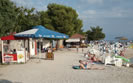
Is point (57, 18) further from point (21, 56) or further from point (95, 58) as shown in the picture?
point (21, 56)

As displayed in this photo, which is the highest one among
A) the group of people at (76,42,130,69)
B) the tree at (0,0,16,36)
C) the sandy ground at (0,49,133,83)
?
the tree at (0,0,16,36)

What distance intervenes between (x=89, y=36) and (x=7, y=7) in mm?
60043

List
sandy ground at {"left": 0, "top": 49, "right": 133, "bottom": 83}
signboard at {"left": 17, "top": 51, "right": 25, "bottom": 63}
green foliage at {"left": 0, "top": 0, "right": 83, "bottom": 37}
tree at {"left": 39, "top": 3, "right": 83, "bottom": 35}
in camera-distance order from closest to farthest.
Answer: sandy ground at {"left": 0, "top": 49, "right": 133, "bottom": 83} < signboard at {"left": 17, "top": 51, "right": 25, "bottom": 63} < green foliage at {"left": 0, "top": 0, "right": 83, "bottom": 37} < tree at {"left": 39, "top": 3, "right": 83, "bottom": 35}

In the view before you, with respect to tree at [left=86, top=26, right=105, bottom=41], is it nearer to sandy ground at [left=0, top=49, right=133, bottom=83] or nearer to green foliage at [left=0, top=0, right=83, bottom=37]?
green foliage at [left=0, top=0, right=83, bottom=37]

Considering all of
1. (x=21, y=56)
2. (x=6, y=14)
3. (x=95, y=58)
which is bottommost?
(x=95, y=58)

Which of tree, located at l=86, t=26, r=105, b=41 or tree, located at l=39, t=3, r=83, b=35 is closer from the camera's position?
tree, located at l=39, t=3, r=83, b=35

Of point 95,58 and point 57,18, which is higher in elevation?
point 57,18

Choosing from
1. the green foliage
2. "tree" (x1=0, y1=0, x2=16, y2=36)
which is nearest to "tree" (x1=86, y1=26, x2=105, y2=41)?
the green foliage

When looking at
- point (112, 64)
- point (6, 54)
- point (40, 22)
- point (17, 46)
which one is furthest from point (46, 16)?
point (112, 64)

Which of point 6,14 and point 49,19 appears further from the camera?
point 49,19

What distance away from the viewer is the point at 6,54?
35.7 feet

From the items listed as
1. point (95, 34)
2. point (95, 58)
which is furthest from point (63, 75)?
point (95, 34)

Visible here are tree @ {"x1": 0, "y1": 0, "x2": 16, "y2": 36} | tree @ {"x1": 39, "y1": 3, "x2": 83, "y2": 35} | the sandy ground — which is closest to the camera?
the sandy ground

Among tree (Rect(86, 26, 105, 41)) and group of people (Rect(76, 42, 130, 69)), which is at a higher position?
tree (Rect(86, 26, 105, 41))
